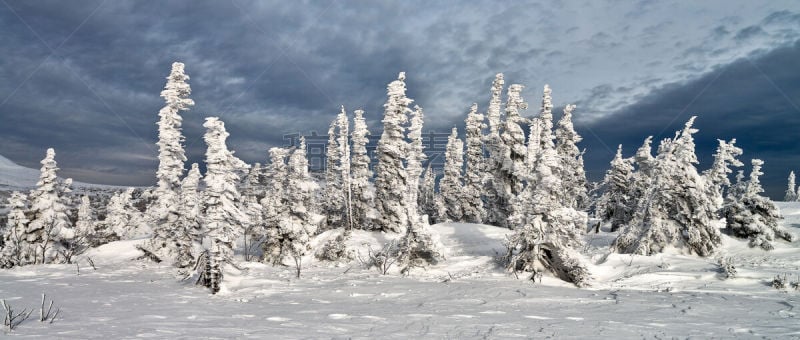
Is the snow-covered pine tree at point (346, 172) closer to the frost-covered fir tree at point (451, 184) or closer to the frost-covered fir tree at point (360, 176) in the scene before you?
the frost-covered fir tree at point (360, 176)

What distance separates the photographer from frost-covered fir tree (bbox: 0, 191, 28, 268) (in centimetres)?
2107

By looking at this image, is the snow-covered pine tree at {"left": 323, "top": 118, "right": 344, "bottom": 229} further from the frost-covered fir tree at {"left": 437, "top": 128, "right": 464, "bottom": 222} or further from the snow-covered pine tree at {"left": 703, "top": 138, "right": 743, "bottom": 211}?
the snow-covered pine tree at {"left": 703, "top": 138, "right": 743, "bottom": 211}

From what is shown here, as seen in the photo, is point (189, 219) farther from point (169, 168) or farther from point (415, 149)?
point (415, 149)

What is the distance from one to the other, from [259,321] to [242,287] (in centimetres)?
711

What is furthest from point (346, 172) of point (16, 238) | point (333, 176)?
point (16, 238)

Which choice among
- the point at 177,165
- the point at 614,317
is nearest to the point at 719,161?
the point at 614,317

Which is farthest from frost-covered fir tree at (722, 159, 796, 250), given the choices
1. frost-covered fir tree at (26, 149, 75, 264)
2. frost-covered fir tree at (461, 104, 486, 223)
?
frost-covered fir tree at (26, 149, 75, 264)

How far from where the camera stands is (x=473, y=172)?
4919cm

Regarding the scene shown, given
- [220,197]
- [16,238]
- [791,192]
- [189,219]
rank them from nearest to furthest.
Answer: [220,197]
[16,238]
[189,219]
[791,192]

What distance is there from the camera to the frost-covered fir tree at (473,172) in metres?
48.6

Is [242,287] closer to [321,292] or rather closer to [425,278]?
[321,292]

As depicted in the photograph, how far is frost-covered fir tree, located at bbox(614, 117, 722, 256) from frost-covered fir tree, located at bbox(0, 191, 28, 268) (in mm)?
32407

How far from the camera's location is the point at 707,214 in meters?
20.6

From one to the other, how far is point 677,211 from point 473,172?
28.5 metres
